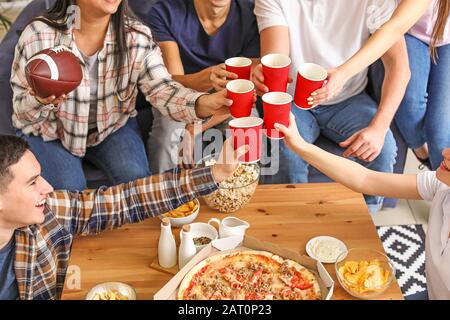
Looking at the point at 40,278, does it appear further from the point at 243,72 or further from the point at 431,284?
the point at 431,284

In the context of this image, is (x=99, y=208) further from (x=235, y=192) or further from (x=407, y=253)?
(x=407, y=253)

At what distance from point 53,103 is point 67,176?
0.35m

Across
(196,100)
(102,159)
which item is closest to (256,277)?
(196,100)

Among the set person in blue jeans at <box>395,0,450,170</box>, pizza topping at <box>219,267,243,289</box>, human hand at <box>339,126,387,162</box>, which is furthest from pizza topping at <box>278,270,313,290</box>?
person in blue jeans at <box>395,0,450,170</box>

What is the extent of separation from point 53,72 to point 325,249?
1.08 m

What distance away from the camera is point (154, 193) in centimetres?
195

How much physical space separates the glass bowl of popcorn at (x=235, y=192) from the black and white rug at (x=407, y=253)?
930 mm

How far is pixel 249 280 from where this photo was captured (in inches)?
68.1

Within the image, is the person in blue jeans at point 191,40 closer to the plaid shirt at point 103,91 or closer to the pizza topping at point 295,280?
the plaid shirt at point 103,91

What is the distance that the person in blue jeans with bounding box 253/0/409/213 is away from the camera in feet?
8.42

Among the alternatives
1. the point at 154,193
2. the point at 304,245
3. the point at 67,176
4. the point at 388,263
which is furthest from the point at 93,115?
the point at 388,263

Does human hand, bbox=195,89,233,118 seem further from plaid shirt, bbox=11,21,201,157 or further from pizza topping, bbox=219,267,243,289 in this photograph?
pizza topping, bbox=219,267,243,289

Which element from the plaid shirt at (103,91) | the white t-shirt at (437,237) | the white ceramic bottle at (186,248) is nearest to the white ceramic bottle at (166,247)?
the white ceramic bottle at (186,248)

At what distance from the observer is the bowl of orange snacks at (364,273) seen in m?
1.68
